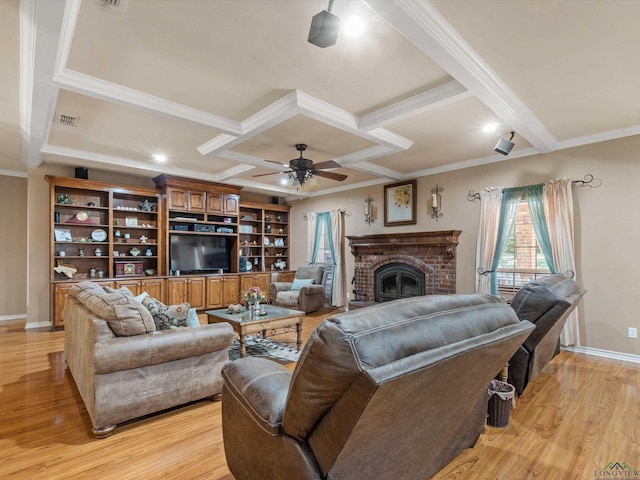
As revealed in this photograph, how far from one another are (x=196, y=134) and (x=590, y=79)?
4096 millimetres

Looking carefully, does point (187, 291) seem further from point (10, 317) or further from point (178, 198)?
point (10, 317)

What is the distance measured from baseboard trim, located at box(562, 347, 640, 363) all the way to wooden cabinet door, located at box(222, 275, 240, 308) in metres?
5.54

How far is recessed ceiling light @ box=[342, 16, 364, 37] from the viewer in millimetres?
2106

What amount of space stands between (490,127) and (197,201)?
202 inches

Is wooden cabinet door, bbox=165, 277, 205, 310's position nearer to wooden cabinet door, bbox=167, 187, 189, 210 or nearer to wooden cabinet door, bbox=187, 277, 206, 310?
wooden cabinet door, bbox=187, 277, 206, 310

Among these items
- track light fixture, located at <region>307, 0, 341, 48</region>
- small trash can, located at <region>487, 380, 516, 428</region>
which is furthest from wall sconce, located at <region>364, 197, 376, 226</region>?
track light fixture, located at <region>307, 0, 341, 48</region>

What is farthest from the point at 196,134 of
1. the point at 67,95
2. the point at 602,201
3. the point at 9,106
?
the point at 602,201

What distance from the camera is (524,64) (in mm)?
2555

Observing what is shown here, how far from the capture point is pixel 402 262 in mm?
5953

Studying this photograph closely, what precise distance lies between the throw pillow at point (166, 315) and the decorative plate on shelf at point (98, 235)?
357 centimetres

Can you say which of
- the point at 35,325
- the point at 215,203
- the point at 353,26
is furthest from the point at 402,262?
the point at 35,325

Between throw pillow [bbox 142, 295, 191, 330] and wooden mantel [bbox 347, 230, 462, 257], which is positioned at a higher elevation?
wooden mantel [bbox 347, 230, 462, 257]

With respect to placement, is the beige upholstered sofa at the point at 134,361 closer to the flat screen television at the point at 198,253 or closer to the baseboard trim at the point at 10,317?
the flat screen television at the point at 198,253

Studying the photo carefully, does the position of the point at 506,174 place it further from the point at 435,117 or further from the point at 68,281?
the point at 68,281
